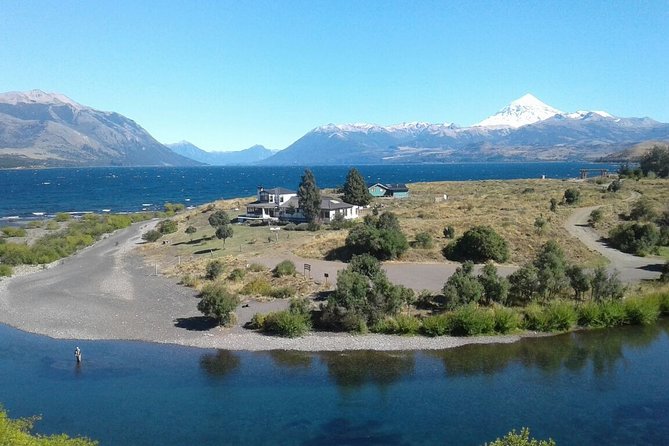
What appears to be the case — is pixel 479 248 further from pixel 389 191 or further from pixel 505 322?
pixel 389 191

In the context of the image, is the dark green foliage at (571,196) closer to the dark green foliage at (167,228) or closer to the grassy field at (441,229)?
the grassy field at (441,229)

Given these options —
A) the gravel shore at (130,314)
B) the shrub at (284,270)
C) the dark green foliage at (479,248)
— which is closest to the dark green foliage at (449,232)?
the dark green foliage at (479,248)

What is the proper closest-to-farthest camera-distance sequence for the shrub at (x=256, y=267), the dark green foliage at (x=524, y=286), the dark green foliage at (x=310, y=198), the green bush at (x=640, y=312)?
the green bush at (x=640, y=312)
the dark green foliage at (x=524, y=286)
the shrub at (x=256, y=267)
the dark green foliage at (x=310, y=198)

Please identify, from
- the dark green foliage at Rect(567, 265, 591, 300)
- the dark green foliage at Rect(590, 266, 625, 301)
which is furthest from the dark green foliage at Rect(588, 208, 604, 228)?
the dark green foliage at Rect(590, 266, 625, 301)

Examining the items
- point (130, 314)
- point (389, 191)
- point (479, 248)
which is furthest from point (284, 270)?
point (389, 191)

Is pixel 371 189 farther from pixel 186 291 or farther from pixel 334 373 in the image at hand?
pixel 334 373

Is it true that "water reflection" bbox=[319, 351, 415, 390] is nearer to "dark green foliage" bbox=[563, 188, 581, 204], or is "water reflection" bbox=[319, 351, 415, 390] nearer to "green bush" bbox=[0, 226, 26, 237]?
"dark green foliage" bbox=[563, 188, 581, 204]
